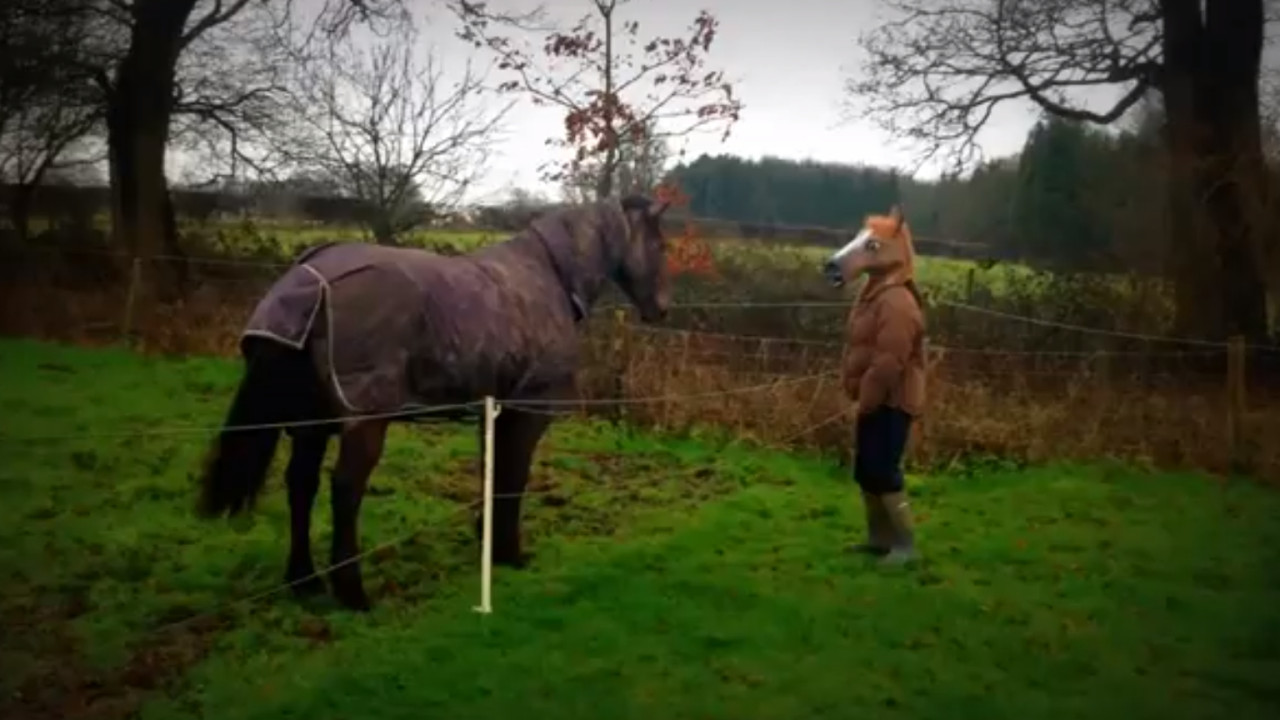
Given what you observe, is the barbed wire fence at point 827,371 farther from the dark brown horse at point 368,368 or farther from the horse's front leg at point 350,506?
the horse's front leg at point 350,506

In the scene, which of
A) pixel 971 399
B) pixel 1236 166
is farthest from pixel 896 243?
pixel 1236 166

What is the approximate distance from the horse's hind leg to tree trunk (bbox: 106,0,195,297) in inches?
302

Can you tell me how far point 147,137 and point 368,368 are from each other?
28.5ft

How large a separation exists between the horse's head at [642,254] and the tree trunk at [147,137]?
7.40 meters

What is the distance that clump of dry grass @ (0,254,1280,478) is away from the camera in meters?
7.98

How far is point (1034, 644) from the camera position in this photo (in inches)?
166

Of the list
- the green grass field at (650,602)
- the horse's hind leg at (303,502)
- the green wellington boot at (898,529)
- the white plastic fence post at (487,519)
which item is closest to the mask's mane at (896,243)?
the green wellington boot at (898,529)

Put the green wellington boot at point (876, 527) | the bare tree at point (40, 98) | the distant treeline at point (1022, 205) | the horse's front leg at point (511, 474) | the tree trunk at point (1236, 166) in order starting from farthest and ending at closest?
the bare tree at point (40, 98), the distant treeline at point (1022, 205), the tree trunk at point (1236, 166), the green wellington boot at point (876, 527), the horse's front leg at point (511, 474)

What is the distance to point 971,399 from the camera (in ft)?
27.5

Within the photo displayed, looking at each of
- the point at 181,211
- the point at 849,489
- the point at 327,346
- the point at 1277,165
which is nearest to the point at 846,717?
the point at 327,346

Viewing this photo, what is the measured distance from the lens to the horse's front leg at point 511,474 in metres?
5.10

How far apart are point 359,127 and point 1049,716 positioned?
26.6 ft

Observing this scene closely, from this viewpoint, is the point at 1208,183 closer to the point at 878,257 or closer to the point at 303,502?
the point at 878,257

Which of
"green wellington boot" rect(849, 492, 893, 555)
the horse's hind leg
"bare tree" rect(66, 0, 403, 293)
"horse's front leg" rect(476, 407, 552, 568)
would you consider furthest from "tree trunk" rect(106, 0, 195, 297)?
"green wellington boot" rect(849, 492, 893, 555)
